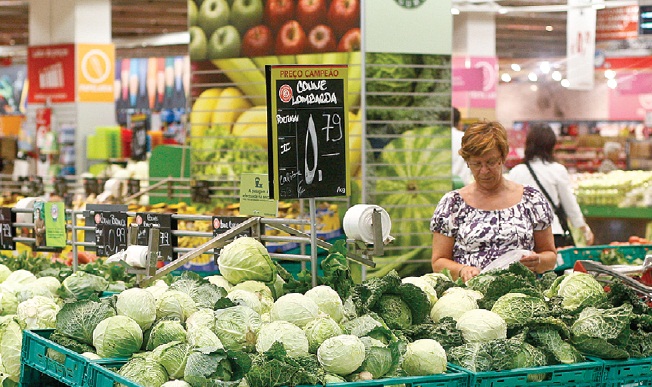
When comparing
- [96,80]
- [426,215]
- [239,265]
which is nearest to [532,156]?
[426,215]

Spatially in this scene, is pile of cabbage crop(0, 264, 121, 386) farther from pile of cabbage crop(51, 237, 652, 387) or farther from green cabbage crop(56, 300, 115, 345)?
pile of cabbage crop(51, 237, 652, 387)

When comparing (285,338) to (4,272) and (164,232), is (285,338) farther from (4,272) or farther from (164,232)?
(4,272)

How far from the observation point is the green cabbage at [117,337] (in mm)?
3018

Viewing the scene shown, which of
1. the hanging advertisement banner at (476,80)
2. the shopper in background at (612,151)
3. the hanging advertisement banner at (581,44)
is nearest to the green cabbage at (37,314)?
the hanging advertisement banner at (581,44)

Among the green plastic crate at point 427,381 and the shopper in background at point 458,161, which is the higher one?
the shopper in background at point 458,161

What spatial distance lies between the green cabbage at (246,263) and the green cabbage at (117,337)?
0.60 metres

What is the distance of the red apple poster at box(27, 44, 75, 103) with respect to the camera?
13.0 m

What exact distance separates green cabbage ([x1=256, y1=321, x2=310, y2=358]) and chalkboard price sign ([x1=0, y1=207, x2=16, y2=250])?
9.47 feet

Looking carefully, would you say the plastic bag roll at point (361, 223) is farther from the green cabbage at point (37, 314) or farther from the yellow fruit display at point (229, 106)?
the yellow fruit display at point (229, 106)

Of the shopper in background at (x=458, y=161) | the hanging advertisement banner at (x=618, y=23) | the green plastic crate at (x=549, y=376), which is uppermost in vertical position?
→ the hanging advertisement banner at (x=618, y=23)

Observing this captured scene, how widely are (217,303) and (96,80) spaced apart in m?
10.4

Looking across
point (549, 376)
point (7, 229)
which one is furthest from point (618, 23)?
point (549, 376)

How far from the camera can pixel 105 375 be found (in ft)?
9.22

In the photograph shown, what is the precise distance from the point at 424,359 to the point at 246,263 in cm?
101
